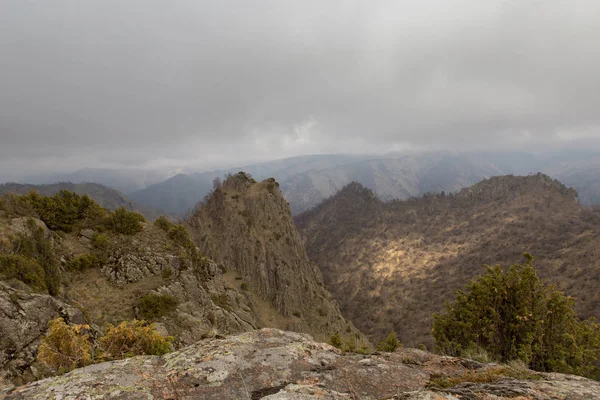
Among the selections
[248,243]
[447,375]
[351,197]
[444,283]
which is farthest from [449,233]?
[447,375]

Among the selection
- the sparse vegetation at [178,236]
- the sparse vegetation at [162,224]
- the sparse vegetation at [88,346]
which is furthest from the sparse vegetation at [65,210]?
the sparse vegetation at [88,346]

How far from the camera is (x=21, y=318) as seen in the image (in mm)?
9914

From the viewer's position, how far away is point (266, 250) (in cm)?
6097

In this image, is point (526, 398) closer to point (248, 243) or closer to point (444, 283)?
point (248, 243)

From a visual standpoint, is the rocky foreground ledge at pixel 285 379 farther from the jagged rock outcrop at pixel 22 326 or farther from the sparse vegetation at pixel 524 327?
the sparse vegetation at pixel 524 327

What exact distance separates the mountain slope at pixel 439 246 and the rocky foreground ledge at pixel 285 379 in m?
52.3

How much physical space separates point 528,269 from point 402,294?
90375 millimetres

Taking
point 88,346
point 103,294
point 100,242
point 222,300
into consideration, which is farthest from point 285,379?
point 222,300

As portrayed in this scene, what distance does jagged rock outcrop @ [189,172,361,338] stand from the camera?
5600 centimetres

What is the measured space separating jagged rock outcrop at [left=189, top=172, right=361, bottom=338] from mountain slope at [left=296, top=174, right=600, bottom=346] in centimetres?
2023

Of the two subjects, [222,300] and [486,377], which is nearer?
[486,377]

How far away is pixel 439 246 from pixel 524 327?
118m

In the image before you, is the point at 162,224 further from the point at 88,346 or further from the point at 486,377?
the point at 486,377

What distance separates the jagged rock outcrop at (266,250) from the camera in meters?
56.0
